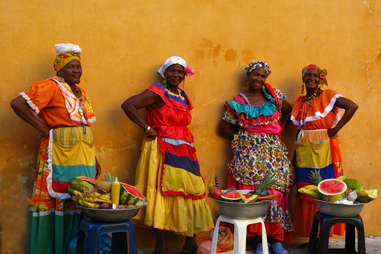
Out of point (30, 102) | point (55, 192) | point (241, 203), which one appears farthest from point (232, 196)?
point (30, 102)

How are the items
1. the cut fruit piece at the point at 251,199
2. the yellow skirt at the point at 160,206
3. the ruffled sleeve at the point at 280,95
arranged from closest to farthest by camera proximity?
1. the cut fruit piece at the point at 251,199
2. the yellow skirt at the point at 160,206
3. the ruffled sleeve at the point at 280,95

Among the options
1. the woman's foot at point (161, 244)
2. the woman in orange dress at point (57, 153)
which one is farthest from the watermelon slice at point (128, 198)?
the woman's foot at point (161, 244)

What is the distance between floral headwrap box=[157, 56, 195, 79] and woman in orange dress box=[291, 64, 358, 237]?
152 cm

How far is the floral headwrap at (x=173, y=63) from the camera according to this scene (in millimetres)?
4504

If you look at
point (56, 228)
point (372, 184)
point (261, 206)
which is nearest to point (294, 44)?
point (372, 184)

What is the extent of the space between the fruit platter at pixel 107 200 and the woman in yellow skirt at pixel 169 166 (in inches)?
35.4

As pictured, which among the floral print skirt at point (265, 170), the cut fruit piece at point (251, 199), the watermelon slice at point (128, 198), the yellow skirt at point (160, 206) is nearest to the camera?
the watermelon slice at point (128, 198)

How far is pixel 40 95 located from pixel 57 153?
58 centimetres

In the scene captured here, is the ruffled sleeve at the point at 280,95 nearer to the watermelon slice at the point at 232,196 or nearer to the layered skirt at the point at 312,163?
the layered skirt at the point at 312,163

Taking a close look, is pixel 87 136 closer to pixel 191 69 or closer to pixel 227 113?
pixel 191 69

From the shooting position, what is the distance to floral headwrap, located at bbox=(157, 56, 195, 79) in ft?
14.8

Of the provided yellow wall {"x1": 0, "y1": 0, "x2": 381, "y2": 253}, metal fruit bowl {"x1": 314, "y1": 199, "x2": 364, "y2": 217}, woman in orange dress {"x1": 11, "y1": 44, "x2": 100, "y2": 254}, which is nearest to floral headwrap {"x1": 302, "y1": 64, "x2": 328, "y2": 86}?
yellow wall {"x1": 0, "y1": 0, "x2": 381, "y2": 253}

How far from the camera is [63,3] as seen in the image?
4.46 m

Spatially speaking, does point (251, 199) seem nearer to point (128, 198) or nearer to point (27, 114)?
point (128, 198)
